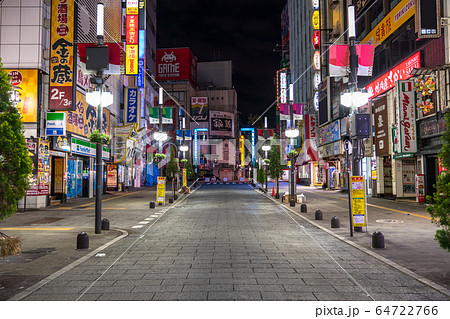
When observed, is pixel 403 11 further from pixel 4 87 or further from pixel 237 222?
pixel 4 87

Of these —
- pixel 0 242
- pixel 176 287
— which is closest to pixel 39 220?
pixel 0 242

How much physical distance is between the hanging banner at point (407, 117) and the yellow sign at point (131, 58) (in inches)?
818

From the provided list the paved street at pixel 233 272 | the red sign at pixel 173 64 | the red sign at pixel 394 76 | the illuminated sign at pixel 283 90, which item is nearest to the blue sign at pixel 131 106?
the red sign at pixel 394 76

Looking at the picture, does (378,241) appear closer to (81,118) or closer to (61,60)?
(61,60)

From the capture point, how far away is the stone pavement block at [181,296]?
211 inches

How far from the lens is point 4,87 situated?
20.5ft

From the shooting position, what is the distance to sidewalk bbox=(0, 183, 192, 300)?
674 centimetres

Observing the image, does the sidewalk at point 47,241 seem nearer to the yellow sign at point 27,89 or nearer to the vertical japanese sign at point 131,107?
the yellow sign at point 27,89

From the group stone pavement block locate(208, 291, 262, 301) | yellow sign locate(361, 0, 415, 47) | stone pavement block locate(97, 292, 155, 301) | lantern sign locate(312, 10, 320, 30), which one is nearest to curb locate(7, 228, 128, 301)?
stone pavement block locate(97, 292, 155, 301)

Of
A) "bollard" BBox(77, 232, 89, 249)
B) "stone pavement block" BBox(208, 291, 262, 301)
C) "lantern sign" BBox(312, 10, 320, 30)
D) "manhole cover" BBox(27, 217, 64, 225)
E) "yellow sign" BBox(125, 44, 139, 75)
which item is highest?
"lantern sign" BBox(312, 10, 320, 30)

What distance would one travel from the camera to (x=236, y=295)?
550 cm

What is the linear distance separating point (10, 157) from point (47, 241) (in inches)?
205

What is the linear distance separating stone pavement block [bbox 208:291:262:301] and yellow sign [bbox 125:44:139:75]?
92.5 ft

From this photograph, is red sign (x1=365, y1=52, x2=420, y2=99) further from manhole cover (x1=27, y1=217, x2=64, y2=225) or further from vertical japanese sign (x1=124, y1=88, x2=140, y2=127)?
vertical japanese sign (x1=124, y1=88, x2=140, y2=127)
